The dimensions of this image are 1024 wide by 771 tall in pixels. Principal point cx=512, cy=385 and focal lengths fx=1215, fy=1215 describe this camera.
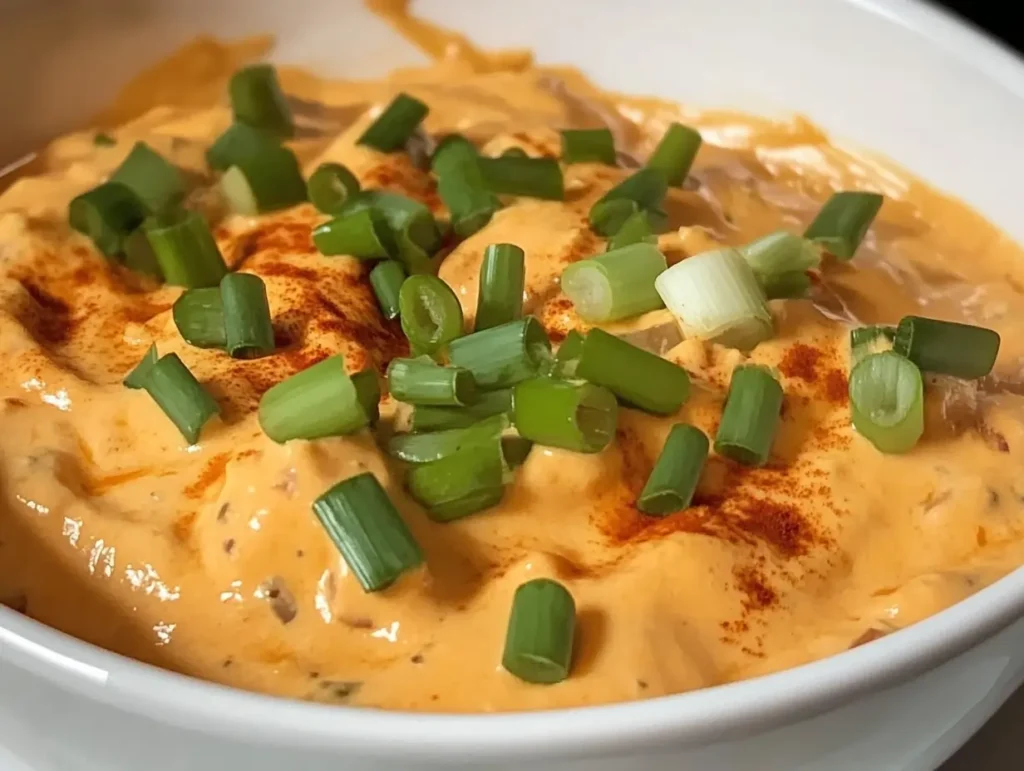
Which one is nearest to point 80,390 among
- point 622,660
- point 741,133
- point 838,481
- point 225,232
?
point 225,232

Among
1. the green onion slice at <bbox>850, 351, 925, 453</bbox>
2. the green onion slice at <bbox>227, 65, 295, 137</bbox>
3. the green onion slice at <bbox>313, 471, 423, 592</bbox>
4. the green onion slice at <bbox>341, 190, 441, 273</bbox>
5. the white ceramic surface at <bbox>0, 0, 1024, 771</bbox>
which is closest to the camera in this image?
the white ceramic surface at <bbox>0, 0, 1024, 771</bbox>

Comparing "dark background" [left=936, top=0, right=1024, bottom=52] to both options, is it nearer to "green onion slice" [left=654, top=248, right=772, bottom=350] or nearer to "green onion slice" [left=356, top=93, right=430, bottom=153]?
"green onion slice" [left=356, top=93, right=430, bottom=153]

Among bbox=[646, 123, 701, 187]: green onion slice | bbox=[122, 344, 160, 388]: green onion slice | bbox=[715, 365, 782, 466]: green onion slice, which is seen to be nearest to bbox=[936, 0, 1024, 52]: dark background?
bbox=[646, 123, 701, 187]: green onion slice

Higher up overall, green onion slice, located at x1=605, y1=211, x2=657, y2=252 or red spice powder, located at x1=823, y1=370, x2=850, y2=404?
red spice powder, located at x1=823, y1=370, x2=850, y2=404

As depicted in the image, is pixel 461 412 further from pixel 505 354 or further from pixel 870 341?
pixel 870 341

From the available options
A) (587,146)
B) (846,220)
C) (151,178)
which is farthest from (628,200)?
(151,178)

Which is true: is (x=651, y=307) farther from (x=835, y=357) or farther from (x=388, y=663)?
(x=388, y=663)
